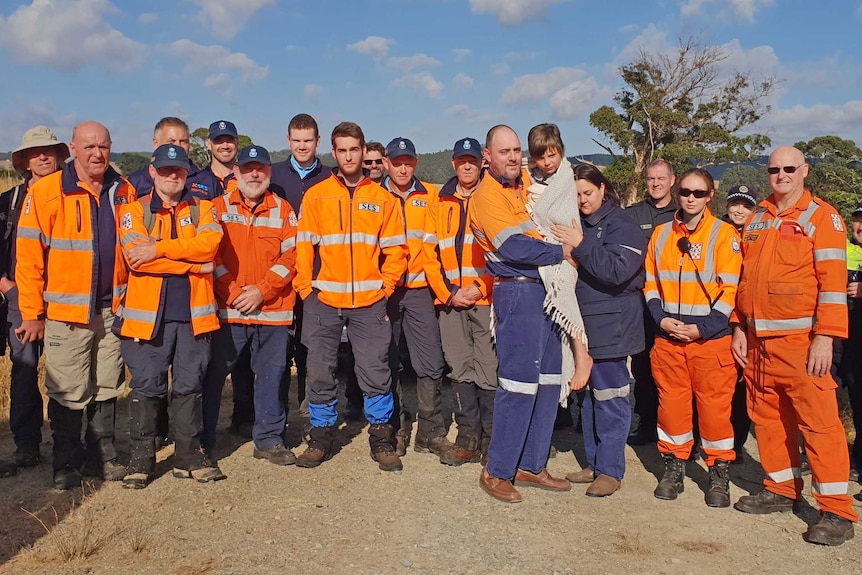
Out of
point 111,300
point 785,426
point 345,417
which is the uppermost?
point 111,300

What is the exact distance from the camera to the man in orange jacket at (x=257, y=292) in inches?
218

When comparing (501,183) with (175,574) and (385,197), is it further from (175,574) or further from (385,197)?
(175,574)

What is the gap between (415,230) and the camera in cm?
582

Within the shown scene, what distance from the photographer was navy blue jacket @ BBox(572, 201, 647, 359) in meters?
4.82

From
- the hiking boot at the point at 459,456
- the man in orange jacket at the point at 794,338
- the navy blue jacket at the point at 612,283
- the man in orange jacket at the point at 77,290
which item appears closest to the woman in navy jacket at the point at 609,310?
the navy blue jacket at the point at 612,283

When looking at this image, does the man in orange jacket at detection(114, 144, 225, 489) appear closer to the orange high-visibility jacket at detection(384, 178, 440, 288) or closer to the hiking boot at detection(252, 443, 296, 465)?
the hiking boot at detection(252, 443, 296, 465)

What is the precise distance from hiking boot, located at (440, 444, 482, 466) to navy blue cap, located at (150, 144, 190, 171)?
3.07 meters

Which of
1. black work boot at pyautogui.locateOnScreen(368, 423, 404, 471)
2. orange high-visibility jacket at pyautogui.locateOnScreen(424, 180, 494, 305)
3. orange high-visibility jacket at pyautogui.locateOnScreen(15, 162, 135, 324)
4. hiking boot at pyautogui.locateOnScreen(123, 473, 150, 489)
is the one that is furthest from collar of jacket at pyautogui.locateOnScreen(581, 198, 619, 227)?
hiking boot at pyautogui.locateOnScreen(123, 473, 150, 489)

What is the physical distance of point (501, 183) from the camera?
487 cm

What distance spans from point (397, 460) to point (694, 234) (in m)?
2.90

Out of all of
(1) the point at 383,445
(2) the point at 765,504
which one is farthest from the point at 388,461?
(2) the point at 765,504

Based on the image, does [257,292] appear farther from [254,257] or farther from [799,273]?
[799,273]

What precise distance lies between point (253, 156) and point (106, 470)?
267 centimetres

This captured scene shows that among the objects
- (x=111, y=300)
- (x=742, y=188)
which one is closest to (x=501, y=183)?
(x=742, y=188)
